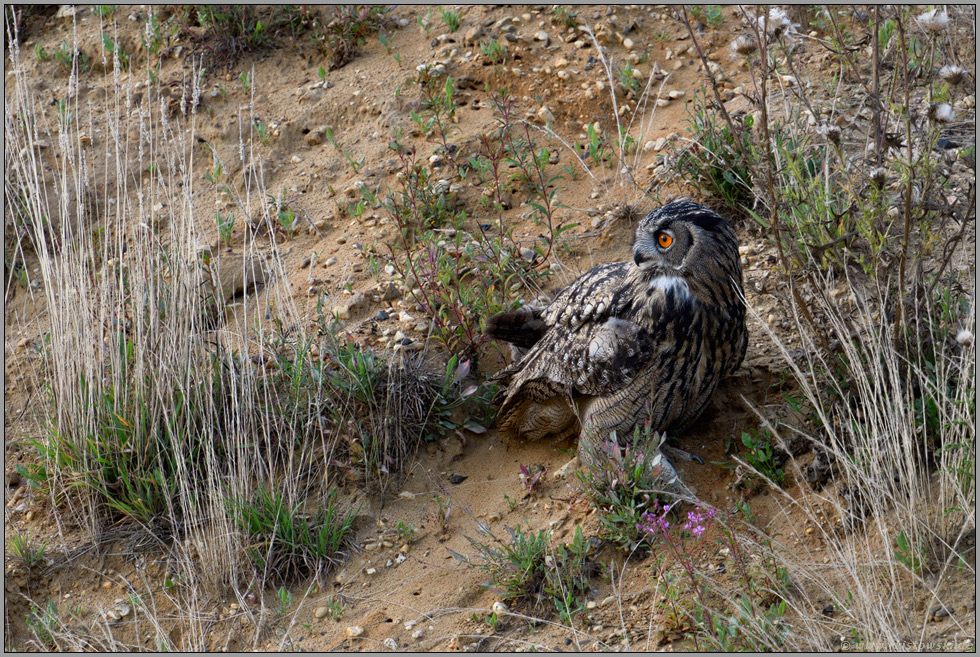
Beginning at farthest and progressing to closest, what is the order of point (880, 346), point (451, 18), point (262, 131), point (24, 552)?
point (451, 18) → point (262, 131) → point (24, 552) → point (880, 346)

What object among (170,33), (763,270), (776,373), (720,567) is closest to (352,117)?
(170,33)

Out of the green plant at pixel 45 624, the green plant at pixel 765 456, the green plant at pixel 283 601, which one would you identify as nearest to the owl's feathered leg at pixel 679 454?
the green plant at pixel 765 456

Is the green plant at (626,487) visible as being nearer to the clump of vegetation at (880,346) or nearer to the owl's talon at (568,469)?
the owl's talon at (568,469)

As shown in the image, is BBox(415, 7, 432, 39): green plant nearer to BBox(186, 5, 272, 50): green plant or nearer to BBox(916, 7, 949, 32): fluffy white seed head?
BBox(186, 5, 272, 50): green plant

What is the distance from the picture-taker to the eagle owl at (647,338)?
3.63 metres

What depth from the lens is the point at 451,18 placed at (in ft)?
20.3

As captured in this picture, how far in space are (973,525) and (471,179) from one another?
344cm

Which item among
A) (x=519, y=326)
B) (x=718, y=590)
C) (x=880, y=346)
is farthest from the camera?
(x=519, y=326)

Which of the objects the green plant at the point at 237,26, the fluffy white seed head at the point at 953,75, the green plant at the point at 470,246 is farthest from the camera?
the green plant at the point at 237,26

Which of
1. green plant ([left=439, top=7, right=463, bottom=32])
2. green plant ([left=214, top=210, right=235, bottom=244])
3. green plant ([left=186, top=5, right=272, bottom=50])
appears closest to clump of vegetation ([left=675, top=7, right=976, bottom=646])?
green plant ([left=439, top=7, right=463, bottom=32])

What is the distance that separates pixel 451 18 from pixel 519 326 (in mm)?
2825

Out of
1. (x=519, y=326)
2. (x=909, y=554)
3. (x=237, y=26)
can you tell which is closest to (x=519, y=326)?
(x=519, y=326)

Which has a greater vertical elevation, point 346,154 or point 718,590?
point 346,154

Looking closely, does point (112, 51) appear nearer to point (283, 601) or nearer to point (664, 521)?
point (283, 601)
